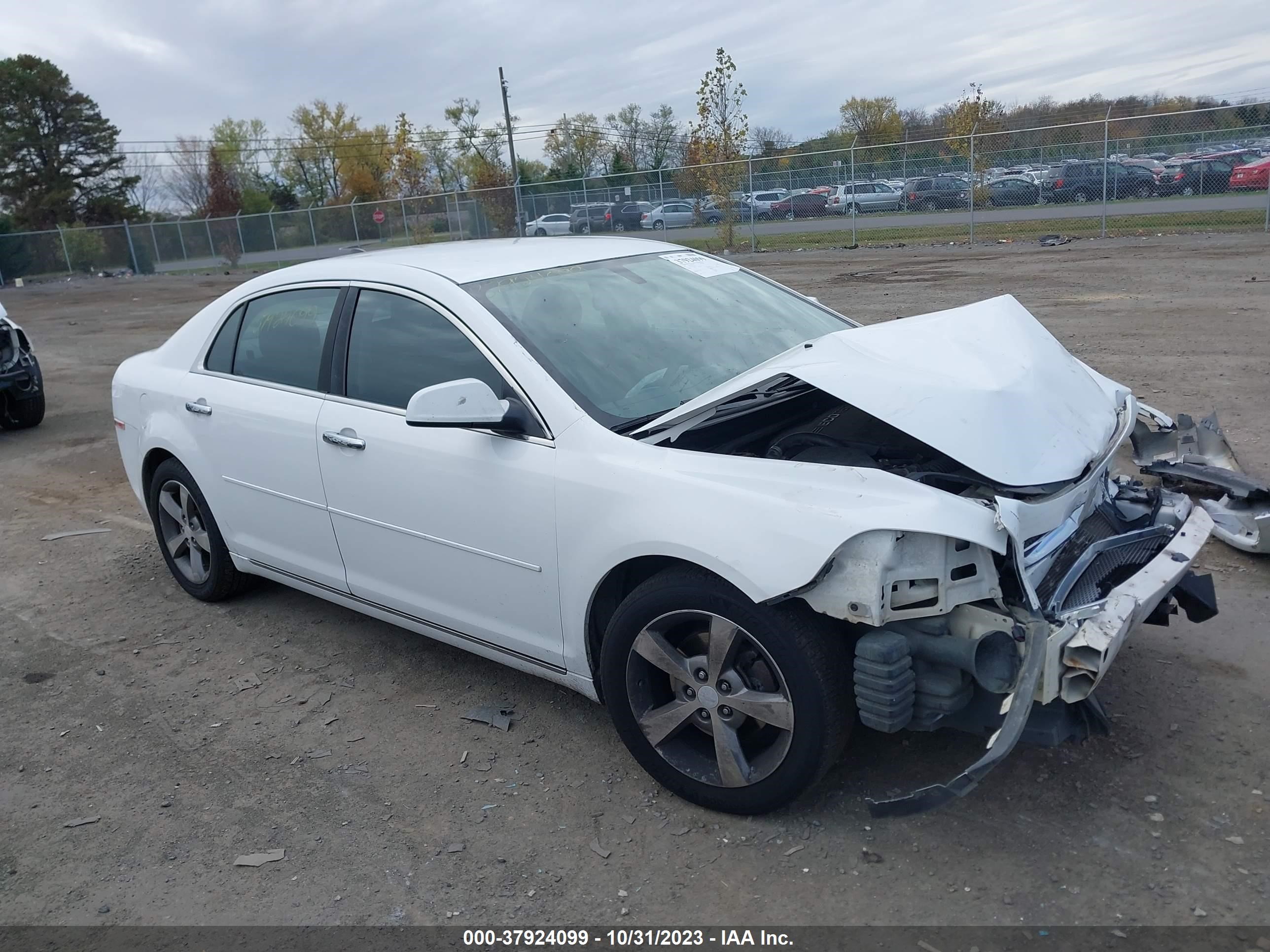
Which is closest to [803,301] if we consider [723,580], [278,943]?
[723,580]

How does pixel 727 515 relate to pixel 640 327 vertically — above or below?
below

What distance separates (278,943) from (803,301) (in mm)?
3295

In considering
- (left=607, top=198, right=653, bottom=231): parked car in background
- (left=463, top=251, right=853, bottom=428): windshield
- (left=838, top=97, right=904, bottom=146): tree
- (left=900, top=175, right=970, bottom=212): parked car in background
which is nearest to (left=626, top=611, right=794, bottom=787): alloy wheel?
(left=463, top=251, right=853, bottom=428): windshield

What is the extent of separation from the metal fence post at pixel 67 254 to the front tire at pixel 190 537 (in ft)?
127

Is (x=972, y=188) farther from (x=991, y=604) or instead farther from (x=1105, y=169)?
(x=991, y=604)

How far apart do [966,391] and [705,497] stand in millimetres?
857

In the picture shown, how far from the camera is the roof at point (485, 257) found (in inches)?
158

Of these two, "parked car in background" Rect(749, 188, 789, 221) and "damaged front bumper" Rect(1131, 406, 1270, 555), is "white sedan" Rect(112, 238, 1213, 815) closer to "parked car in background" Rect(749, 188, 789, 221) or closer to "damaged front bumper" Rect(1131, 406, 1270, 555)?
"damaged front bumper" Rect(1131, 406, 1270, 555)

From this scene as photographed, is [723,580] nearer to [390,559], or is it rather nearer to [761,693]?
[761,693]

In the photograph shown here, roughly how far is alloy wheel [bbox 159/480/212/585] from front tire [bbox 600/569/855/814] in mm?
2689

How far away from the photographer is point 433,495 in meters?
3.67

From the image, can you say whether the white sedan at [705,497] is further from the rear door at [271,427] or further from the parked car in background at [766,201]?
the parked car in background at [766,201]

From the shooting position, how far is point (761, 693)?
2.99m

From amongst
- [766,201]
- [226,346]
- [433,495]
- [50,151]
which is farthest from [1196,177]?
[50,151]
